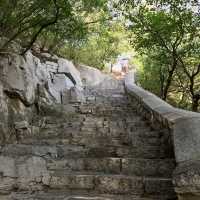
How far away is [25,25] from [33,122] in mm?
2251

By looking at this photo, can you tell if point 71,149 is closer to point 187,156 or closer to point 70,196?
point 70,196

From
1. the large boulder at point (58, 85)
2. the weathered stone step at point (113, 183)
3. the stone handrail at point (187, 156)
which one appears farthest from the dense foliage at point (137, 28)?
the stone handrail at point (187, 156)

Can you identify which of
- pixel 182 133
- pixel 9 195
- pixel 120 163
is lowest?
pixel 9 195

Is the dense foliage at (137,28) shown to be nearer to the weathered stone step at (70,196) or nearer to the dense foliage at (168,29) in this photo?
the dense foliage at (168,29)

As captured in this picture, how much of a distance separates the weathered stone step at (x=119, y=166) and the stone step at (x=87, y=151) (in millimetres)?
345

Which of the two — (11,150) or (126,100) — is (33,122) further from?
(126,100)

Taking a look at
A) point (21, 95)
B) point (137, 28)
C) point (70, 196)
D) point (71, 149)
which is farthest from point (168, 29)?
point (70, 196)

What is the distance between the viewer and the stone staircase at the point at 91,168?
426 cm

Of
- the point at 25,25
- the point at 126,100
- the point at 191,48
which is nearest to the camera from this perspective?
the point at 25,25

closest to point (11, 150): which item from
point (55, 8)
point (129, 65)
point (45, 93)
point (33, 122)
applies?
point (33, 122)

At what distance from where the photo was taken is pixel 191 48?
1107 centimetres

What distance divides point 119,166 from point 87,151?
31.0 inches

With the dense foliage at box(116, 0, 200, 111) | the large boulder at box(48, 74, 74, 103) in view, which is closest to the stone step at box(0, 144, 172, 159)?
the large boulder at box(48, 74, 74, 103)

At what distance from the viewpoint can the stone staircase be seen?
4258mm
